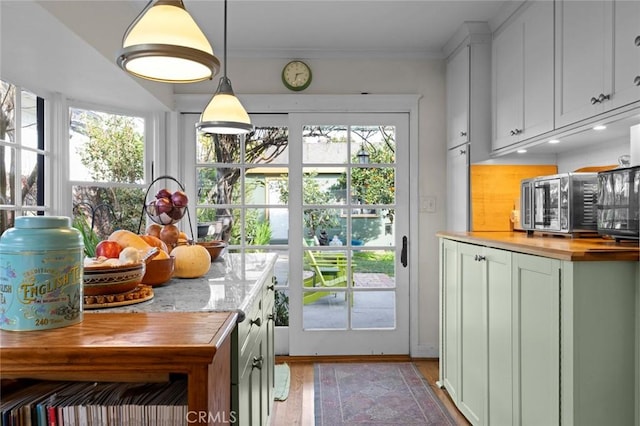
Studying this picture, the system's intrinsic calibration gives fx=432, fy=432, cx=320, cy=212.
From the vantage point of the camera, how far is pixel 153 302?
1.14 metres

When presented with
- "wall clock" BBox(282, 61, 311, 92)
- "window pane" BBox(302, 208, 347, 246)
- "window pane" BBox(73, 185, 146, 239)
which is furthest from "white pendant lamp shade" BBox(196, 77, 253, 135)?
"window pane" BBox(302, 208, 347, 246)

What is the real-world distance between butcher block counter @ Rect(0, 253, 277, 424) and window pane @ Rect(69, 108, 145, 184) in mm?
2246

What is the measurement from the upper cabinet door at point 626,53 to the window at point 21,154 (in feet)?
9.75

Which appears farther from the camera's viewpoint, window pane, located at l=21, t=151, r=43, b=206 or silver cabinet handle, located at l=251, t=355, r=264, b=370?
window pane, located at l=21, t=151, r=43, b=206

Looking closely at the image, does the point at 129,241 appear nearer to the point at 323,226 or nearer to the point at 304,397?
the point at 304,397

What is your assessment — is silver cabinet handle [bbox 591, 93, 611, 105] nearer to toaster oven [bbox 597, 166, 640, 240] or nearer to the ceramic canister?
toaster oven [bbox 597, 166, 640, 240]

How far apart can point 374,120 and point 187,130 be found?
1.48 m

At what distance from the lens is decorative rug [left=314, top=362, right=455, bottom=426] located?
2389 mm

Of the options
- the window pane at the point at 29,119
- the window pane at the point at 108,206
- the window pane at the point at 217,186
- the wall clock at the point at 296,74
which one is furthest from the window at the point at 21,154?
the wall clock at the point at 296,74

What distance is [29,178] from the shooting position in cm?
261

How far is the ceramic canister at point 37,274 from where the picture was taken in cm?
84

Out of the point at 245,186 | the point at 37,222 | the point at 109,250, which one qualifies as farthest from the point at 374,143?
the point at 37,222

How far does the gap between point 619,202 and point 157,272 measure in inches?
66.7

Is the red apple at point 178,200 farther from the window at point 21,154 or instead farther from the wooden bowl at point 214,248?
the window at point 21,154
